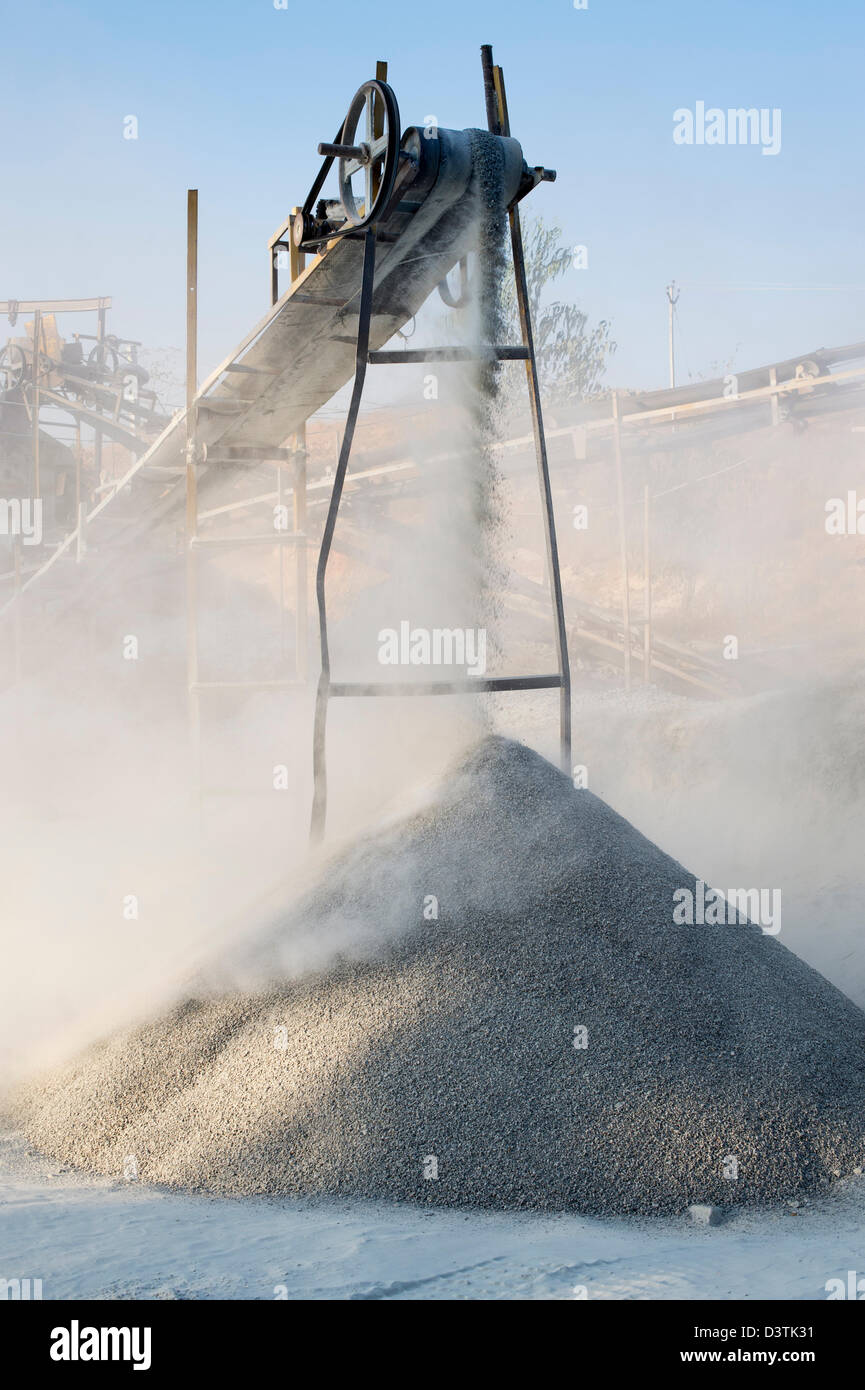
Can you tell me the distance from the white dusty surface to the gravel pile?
0.15 metres

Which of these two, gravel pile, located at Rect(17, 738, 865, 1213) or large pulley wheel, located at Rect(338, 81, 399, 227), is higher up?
large pulley wheel, located at Rect(338, 81, 399, 227)

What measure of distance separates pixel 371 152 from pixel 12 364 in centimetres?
1768

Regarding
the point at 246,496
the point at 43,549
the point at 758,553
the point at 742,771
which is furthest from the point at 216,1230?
the point at 43,549

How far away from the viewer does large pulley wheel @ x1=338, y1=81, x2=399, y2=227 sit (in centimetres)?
449

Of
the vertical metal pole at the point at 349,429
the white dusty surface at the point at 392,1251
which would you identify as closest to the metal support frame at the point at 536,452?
the vertical metal pole at the point at 349,429

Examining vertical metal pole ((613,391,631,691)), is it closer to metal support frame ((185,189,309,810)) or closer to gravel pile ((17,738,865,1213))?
metal support frame ((185,189,309,810))

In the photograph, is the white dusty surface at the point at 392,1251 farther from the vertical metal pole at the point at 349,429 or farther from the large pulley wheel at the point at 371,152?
the large pulley wheel at the point at 371,152

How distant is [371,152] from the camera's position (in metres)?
4.66

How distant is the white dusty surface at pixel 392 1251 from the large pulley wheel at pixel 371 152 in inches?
163

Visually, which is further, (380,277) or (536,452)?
(380,277)

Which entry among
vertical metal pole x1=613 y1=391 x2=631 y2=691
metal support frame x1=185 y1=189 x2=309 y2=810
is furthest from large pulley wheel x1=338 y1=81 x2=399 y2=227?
vertical metal pole x1=613 y1=391 x2=631 y2=691

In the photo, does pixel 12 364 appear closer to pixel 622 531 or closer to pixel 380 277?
pixel 622 531

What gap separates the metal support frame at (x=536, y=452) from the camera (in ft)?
15.3

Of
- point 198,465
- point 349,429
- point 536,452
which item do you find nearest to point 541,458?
point 536,452
